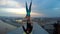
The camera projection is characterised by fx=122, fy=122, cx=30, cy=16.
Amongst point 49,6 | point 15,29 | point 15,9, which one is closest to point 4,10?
point 15,9

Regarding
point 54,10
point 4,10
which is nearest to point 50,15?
point 54,10

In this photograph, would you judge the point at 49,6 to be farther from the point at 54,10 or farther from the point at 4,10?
the point at 4,10

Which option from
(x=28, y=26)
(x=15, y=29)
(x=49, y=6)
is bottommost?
(x=15, y=29)

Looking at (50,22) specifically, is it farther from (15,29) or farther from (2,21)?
A: (2,21)

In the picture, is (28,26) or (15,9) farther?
(15,9)

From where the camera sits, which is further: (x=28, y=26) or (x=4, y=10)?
(x=4, y=10)

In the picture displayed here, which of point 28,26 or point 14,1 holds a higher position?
point 14,1
